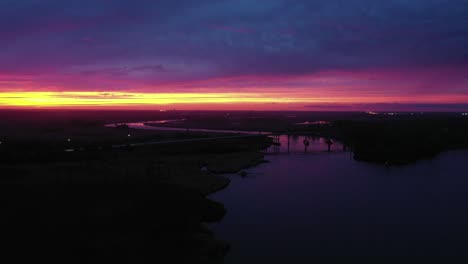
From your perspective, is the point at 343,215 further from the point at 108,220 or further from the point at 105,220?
the point at 105,220

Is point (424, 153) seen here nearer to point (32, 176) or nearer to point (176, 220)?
point (176, 220)

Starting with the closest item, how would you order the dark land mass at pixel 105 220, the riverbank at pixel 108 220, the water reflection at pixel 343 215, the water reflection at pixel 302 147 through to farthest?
the dark land mass at pixel 105 220, the riverbank at pixel 108 220, the water reflection at pixel 343 215, the water reflection at pixel 302 147

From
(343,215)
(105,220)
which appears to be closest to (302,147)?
(343,215)

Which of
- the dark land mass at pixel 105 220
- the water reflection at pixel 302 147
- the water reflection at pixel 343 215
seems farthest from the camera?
the water reflection at pixel 302 147

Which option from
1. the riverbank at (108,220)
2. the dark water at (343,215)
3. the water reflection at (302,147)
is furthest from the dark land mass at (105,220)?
the water reflection at (302,147)

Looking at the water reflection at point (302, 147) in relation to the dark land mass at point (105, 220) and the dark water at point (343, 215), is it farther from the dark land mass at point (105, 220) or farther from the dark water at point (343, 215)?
the dark land mass at point (105, 220)

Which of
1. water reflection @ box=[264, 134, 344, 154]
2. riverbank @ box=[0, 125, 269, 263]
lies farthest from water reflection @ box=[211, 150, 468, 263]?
water reflection @ box=[264, 134, 344, 154]

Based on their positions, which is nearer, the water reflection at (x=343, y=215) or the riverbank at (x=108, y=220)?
the riverbank at (x=108, y=220)

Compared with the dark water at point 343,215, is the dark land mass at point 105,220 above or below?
above

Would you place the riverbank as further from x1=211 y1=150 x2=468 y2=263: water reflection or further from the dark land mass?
x1=211 y1=150 x2=468 y2=263: water reflection
